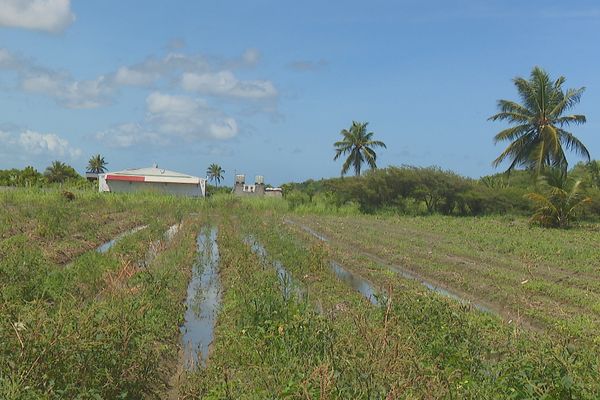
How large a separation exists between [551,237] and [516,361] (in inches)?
708

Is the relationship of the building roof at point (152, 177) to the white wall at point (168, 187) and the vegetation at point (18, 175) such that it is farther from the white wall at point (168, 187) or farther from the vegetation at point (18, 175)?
the vegetation at point (18, 175)

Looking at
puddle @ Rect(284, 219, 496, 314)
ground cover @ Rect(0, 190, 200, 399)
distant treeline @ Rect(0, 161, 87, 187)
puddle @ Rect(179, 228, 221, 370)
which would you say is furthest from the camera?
distant treeline @ Rect(0, 161, 87, 187)

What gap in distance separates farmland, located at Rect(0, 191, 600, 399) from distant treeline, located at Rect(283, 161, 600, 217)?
1864 cm

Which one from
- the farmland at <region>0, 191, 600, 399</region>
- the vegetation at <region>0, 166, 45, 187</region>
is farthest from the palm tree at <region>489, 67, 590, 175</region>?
the vegetation at <region>0, 166, 45, 187</region>

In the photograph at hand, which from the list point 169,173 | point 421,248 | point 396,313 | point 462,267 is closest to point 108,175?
point 169,173

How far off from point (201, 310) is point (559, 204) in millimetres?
21610

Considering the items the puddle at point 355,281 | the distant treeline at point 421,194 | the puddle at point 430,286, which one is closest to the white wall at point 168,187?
the distant treeline at point 421,194

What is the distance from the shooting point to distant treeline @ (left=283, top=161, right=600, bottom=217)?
34.8m

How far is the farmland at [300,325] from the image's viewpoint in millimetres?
4387

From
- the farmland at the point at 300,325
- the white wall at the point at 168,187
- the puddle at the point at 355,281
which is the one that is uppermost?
the white wall at the point at 168,187

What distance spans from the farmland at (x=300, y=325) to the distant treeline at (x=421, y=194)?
18645 mm

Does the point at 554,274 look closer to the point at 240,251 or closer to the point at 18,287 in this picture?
the point at 240,251

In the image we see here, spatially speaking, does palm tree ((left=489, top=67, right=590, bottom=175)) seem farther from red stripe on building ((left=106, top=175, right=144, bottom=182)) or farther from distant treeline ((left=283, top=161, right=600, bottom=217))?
red stripe on building ((left=106, top=175, right=144, bottom=182))

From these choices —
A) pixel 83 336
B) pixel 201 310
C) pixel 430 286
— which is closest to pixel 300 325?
pixel 83 336
